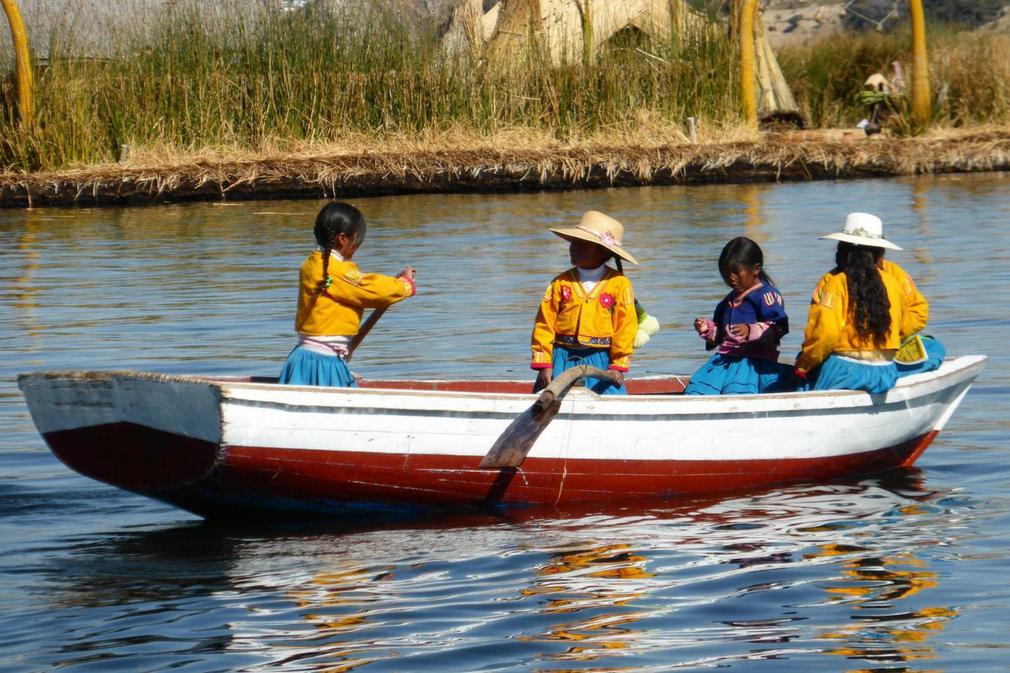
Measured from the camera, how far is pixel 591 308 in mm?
7227

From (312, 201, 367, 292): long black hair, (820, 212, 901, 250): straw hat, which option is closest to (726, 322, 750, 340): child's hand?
(820, 212, 901, 250): straw hat

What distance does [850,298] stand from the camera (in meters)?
7.27

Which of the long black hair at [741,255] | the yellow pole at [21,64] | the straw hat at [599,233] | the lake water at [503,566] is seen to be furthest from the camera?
the yellow pole at [21,64]

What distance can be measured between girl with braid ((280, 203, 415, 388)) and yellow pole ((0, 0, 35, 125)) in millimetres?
15311

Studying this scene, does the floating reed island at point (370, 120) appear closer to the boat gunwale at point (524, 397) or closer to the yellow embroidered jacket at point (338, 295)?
the boat gunwale at point (524, 397)

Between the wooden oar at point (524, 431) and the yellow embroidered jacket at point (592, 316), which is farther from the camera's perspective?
Result: the yellow embroidered jacket at point (592, 316)

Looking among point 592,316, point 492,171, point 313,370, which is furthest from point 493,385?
point 492,171

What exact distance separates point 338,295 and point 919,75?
61.6ft

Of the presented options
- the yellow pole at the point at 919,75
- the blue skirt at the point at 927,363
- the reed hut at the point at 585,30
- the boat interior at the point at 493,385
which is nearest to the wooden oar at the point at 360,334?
the boat interior at the point at 493,385

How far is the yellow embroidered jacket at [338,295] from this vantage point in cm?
696

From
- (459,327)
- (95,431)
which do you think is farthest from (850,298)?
(459,327)

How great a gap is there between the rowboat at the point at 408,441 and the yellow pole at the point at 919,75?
17.6 m

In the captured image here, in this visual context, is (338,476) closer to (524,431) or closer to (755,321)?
(524,431)

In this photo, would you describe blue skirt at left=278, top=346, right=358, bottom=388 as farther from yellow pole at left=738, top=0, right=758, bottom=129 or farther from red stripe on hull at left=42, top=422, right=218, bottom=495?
yellow pole at left=738, top=0, right=758, bottom=129
